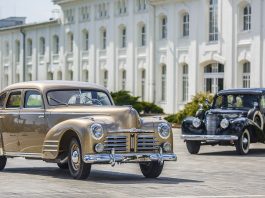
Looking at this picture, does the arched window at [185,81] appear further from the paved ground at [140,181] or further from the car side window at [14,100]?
the car side window at [14,100]

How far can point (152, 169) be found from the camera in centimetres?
1628

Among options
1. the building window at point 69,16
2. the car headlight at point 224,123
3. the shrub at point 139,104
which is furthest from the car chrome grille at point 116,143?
the building window at point 69,16

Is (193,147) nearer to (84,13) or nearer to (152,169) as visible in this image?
(152,169)

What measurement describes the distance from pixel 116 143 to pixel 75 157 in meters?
0.77

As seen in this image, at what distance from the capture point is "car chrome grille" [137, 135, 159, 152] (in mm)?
15602

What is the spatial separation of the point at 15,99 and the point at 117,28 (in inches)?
1711

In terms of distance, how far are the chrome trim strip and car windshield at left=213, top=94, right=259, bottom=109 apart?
32.6 ft

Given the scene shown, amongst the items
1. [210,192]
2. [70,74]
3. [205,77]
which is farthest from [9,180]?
[70,74]

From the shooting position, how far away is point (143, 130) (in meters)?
15.6

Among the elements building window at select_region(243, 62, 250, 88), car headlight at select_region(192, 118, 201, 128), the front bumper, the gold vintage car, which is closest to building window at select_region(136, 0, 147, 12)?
building window at select_region(243, 62, 250, 88)

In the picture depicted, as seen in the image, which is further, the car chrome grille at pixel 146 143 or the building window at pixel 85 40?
the building window at pixel 85 40

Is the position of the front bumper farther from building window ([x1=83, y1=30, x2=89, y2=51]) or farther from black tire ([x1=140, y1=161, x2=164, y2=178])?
building window ([x1=83, y1=30, x2=89, y2=51])

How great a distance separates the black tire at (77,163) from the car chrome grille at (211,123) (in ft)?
30.4

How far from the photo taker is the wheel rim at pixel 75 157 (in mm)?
15568
